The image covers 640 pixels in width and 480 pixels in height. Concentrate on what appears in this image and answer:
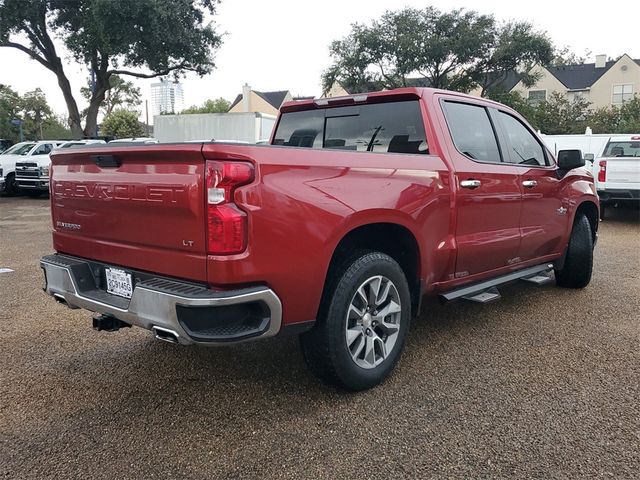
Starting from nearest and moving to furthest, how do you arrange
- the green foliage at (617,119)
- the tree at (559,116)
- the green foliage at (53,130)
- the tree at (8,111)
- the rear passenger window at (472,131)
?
1. the rear passenger window at (472,131)
2. the green foliage at (617,119)
3. the tree at (559,116)
4. the tree at (8,111)
5. the green foliage at (53,130)

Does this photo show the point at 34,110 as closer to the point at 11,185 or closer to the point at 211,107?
the point at 211,107

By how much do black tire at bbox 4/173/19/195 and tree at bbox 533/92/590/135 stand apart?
30278 mm

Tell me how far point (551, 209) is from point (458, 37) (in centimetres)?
2799

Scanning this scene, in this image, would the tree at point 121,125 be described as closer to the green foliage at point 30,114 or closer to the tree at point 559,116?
the green foliage at point 30,114

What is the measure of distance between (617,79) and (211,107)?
1904 inches

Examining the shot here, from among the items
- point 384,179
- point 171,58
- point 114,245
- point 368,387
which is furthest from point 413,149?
point 171,58

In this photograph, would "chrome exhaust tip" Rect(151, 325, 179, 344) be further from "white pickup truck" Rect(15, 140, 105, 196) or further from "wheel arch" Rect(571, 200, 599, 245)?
"white pickup truck" Rect(15, 140, 105, 196)

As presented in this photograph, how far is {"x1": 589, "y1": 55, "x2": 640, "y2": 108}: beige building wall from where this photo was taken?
4741cm

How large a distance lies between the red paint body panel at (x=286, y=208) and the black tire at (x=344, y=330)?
0.14m

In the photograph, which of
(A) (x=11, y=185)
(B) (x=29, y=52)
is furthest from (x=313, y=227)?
(B) (x=29, y=52)

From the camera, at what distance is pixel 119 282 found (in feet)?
9.74

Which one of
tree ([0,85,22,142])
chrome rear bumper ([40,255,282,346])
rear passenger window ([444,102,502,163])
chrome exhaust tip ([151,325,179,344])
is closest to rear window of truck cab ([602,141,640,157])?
rear passenger window ([444,102,502,163])

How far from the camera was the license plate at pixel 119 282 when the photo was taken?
291cm

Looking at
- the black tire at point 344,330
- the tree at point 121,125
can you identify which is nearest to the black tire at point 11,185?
the black tire at point 344,330
